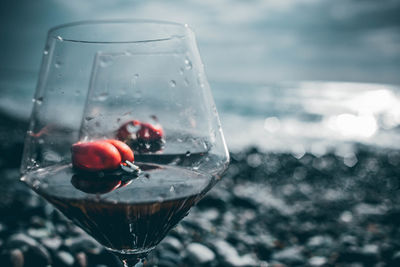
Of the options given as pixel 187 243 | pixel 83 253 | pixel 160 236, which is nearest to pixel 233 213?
pixel 187 243

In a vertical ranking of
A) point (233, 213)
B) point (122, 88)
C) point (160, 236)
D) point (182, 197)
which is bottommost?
point (160, 236)

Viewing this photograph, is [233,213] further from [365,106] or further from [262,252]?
[365,106]

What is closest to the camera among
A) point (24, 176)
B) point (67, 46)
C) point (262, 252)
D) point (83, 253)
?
point (67, 46)

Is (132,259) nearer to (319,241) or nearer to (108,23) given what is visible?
(108,23)

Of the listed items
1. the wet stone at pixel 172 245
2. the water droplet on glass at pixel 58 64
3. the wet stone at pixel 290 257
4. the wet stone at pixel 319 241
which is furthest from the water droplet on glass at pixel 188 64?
the wet stone at pixel 319 241

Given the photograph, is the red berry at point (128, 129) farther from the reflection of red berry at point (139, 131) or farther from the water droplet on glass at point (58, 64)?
the water droplet on glass at point (58, 64)

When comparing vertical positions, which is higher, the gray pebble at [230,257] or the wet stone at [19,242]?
the gray pebble at [230,257]

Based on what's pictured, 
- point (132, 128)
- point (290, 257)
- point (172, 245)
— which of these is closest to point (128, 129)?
point (132, 128)

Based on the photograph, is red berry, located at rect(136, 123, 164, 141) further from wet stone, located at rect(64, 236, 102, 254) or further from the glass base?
wet stone, located at rect(64, 236, 102, 254)
